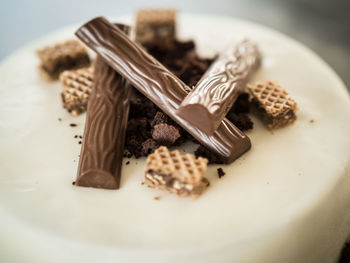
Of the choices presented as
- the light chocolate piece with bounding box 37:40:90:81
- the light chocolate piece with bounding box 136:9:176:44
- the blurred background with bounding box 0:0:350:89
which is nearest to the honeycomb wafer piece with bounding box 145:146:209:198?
the light chocolate piece with bounding box 37:40:90:81

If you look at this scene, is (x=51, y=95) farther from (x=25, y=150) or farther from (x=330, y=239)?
(x=330, y=239)

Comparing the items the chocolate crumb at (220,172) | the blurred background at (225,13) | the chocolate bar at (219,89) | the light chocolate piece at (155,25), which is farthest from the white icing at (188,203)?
the blurred background at (225,13)

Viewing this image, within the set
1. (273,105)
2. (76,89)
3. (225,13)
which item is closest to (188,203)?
(273,105)

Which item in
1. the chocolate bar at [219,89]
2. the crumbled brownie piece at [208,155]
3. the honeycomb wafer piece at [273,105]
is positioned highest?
the chocolate bar at [219,89]

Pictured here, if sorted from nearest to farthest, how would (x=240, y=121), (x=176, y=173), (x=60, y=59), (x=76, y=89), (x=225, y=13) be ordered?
(x=176, y=173), (x=240, y=121), (x=76, y=89), (x=60, y=59), (x=225, y=13)

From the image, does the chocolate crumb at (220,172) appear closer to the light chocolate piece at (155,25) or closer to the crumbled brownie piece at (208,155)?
the crumbled brownie piece at (208,155)

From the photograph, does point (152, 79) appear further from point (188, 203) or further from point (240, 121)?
point (188, 203)
